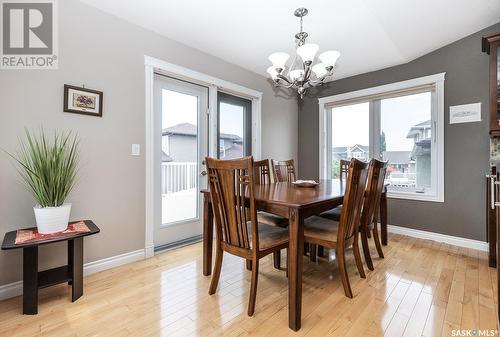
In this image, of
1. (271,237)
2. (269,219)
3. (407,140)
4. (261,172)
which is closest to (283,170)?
(261,172)

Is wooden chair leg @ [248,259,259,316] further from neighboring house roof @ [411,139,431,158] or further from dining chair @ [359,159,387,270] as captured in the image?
neighboring house roof @ [411,139,431,158]

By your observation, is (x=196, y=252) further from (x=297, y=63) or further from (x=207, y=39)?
(x=297, y=63)

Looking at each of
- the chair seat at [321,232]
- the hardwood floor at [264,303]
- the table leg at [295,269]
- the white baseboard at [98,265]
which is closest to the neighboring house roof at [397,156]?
the hardwood floor at [264,303]

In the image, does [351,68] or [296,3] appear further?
[351,68]

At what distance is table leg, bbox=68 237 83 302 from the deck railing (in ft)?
3.56

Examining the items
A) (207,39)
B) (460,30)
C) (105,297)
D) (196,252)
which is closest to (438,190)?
(460,30)

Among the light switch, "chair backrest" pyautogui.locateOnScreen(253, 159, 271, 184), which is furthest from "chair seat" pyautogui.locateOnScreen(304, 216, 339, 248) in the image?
the light switch

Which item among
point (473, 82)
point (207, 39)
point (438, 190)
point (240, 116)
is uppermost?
point (207, 39)

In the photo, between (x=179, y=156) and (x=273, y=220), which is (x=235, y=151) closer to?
(x=179, y=156)

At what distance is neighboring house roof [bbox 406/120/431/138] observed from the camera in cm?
322

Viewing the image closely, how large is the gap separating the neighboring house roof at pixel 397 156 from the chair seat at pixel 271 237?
7.93 feet

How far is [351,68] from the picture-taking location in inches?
140

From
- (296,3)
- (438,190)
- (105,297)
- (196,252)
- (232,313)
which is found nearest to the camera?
(232,313)

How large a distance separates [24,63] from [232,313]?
92.8 inches
